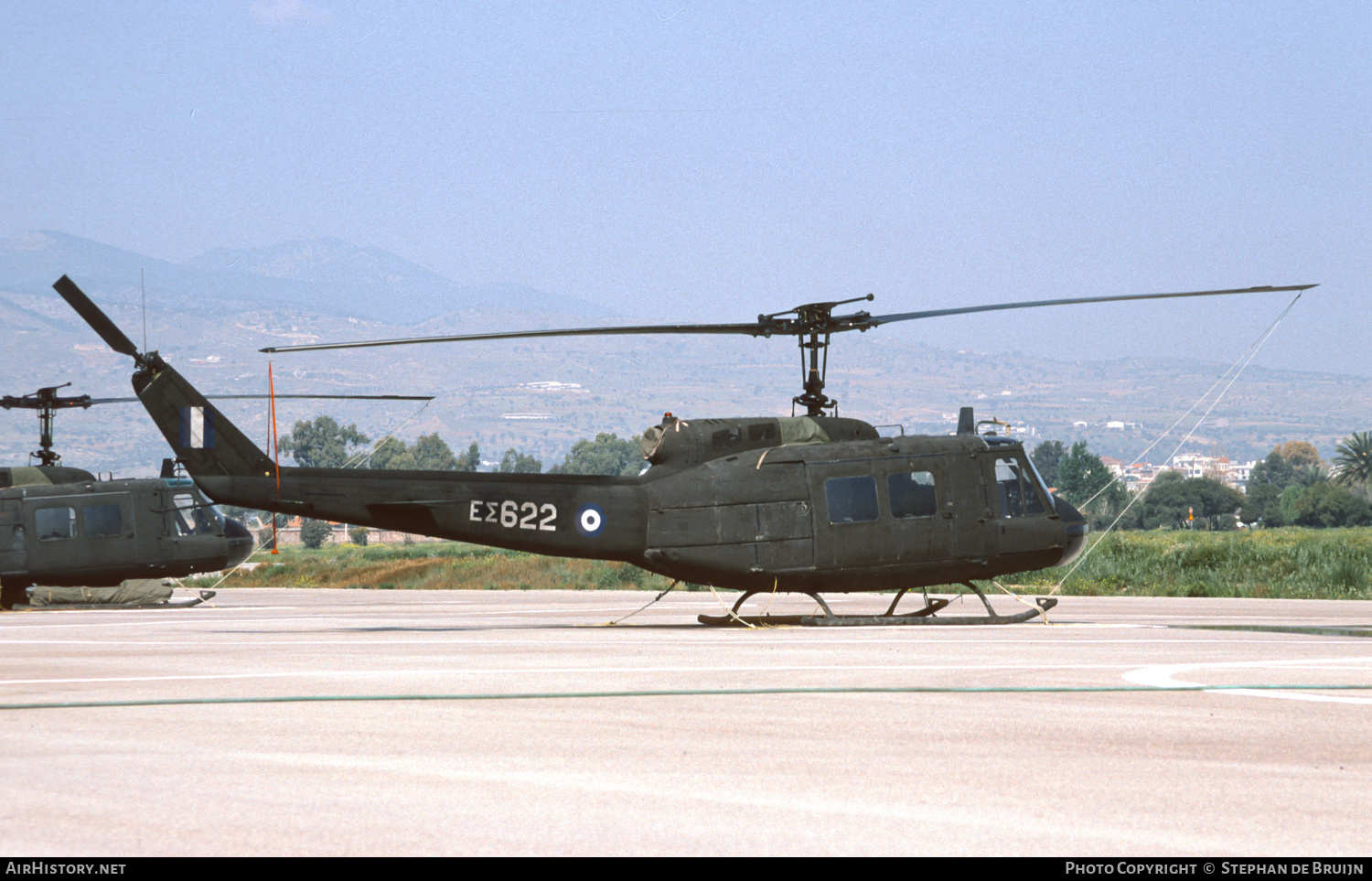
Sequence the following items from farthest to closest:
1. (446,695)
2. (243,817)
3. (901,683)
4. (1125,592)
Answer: (1125,592) → (901,683) → (446,695) → (243,817)

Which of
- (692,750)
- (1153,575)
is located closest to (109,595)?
(1153,575)

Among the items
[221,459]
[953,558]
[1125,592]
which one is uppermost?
[221,459]

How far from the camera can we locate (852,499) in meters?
20.2

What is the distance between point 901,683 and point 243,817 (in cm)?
652

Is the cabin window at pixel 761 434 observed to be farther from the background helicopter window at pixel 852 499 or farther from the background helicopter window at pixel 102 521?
the background helicopter window at pixel 102 521

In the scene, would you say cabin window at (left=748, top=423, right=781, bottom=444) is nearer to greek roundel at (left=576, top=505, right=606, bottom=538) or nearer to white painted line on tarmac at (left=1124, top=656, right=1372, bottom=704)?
greek roundel at (left=576, top=505, right=606, bottom=538)

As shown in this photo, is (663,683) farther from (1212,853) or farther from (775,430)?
(775,430)

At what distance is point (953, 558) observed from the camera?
20.5 m

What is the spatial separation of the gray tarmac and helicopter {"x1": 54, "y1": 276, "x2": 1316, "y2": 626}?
12.8ft

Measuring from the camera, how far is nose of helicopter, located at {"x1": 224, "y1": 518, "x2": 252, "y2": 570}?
30984 mm

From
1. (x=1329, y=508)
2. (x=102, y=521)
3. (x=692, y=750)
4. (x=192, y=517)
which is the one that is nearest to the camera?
(x=692, y=750)

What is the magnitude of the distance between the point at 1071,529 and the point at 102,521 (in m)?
19.6

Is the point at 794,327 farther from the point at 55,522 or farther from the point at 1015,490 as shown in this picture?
the point at 55,522
